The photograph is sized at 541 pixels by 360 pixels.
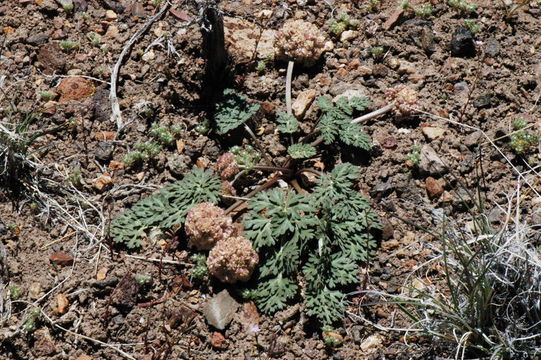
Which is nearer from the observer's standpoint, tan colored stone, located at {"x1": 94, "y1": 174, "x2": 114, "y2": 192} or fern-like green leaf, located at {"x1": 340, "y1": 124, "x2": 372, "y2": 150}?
fern-like green leaf, located at {"x1": 340, "y1": 124, "x2": 372, "y2": 150}

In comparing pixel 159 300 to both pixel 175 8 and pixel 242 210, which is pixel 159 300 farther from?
pixel 175 8

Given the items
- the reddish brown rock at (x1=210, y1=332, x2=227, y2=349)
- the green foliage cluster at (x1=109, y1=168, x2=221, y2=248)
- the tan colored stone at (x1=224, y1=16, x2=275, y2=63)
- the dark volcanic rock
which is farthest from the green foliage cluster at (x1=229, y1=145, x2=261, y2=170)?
the dark volcanic rock

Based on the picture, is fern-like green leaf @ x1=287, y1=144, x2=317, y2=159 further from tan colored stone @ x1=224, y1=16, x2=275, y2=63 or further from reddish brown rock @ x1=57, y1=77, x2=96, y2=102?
reddish brown rock @ x1=57, y1=77, x2=96, y2=102

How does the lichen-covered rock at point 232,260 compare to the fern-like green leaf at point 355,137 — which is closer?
the lichen-covered rock at point 232,260

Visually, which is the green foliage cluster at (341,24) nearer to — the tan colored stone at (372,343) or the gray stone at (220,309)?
the gray stone at (220,309)

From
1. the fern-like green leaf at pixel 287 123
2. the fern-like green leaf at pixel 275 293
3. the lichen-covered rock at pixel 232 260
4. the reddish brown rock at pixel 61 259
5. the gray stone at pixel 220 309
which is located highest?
the fern-like green leaf at pixel 287 123

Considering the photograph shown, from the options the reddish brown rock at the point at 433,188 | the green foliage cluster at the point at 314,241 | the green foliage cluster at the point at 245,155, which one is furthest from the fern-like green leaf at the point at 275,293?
the reddish brown rock at the point at 433,188

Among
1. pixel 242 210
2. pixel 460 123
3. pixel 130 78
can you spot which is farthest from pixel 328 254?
pixel 130 78
